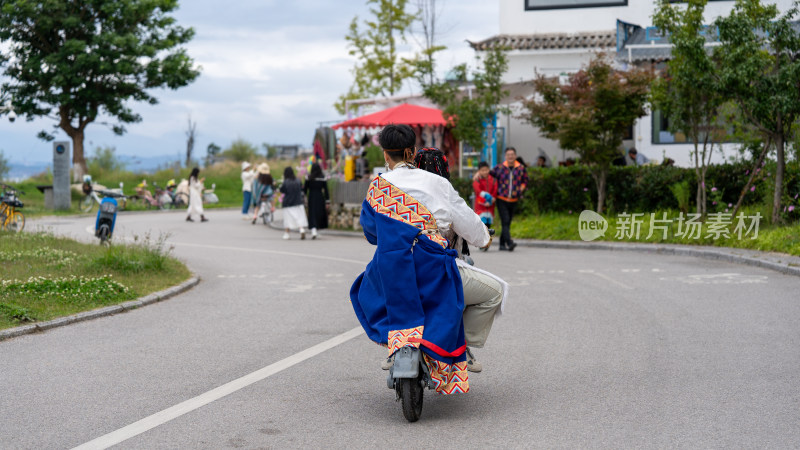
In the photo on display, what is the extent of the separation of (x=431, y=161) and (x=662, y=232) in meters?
13.8

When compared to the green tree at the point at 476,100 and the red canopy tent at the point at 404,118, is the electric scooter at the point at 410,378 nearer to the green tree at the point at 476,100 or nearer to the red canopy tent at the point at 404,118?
the green tree at the point at 476,100

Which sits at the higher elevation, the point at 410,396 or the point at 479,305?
the point at 479,305

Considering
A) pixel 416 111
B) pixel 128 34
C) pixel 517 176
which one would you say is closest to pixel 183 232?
pixel 416 111

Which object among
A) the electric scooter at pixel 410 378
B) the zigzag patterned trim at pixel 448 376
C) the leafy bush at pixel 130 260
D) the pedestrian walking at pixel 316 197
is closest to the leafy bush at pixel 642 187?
the pedestrian walking at pixel 316 197

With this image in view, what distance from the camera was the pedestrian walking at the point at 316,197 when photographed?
75.1 feet

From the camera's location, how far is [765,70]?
1772 cm

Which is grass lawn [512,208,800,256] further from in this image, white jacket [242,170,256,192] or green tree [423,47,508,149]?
white jacket [242,170,256,192]

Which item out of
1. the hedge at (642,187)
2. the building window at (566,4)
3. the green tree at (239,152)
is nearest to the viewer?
the hedge at (642,187)

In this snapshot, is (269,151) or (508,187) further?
(269,151)

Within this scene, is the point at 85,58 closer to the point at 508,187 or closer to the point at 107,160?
the point at 107,160

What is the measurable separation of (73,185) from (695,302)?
3669cm

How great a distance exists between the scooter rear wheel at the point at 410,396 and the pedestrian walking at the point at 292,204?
1742 centimetres

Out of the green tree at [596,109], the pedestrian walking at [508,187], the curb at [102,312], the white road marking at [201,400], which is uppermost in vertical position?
the green tree at [596,109]

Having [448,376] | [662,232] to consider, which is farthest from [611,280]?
[448,376]
